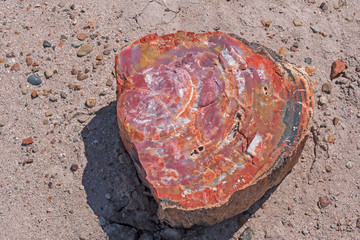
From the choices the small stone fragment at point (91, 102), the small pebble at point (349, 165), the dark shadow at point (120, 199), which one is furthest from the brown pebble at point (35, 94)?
the small pebble at point (349, 165)

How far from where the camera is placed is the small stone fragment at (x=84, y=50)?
3.95 metres

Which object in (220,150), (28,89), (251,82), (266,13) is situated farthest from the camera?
(266,13)

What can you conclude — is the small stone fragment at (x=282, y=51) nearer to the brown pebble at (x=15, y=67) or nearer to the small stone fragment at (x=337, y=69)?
Result: the small stone fragment at (x=337, y=69)

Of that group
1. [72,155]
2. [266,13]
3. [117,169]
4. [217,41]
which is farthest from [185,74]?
[266,13]

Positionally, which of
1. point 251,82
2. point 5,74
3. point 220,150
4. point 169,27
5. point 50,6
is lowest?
point 5,74

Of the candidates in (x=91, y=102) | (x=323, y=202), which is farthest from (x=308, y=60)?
(x=91, y=102)

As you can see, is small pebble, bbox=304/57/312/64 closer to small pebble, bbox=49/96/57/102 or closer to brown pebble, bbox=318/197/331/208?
brown pebble, bbox=318/197/331/208

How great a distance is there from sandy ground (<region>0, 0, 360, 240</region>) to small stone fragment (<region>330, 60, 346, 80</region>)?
0.05 meters

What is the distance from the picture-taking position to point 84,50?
13.0 ft

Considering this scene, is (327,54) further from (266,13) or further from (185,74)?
(185,74)

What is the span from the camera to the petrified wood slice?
2666 mm

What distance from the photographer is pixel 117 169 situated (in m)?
3.43

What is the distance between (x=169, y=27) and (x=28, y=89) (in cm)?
140

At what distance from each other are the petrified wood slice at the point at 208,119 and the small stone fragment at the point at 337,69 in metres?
0.85
